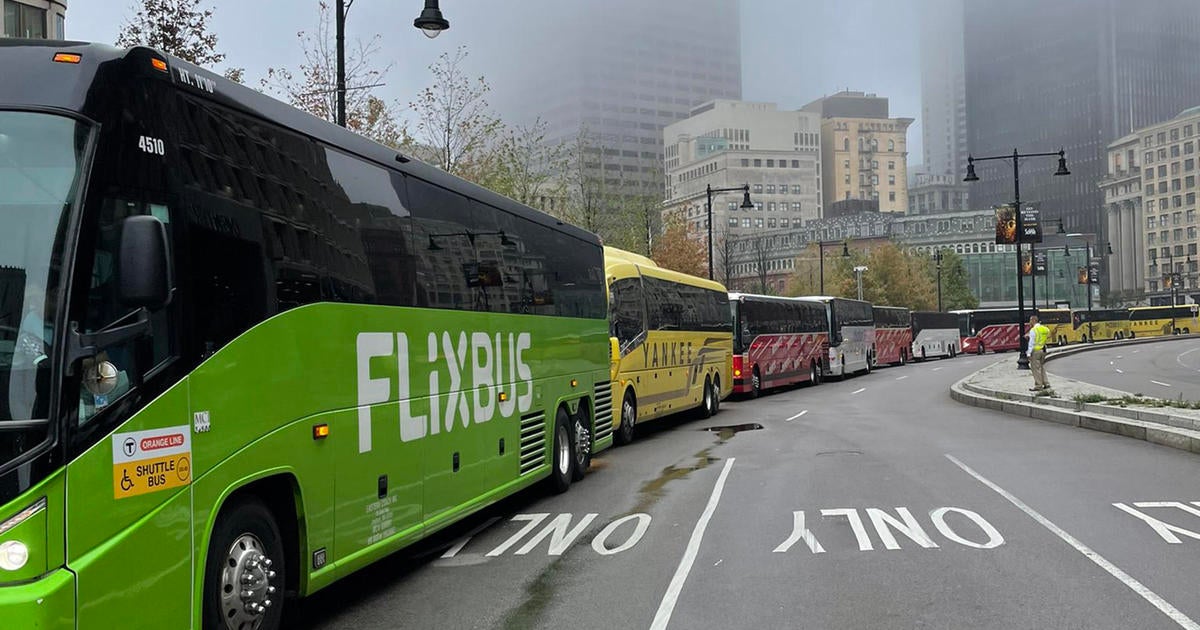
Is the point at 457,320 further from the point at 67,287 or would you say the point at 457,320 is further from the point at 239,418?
the point at 67,287

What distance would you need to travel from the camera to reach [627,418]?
795 inches

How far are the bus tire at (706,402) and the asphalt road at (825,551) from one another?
10.1m

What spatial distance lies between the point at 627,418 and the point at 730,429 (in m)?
3.38

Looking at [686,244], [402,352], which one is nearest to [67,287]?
[402,352]

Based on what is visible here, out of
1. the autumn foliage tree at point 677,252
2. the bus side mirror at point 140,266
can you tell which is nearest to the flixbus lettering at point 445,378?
the bus side mirror at point 140,266

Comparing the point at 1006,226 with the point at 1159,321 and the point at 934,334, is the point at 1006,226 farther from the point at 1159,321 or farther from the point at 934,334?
the point at 1159,321

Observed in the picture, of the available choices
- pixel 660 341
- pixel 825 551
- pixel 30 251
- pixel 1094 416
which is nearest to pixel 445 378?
pixel 825 551

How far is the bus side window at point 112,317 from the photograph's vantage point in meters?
4.69

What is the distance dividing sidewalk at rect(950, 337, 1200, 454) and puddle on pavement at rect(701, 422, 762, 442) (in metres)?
6.44

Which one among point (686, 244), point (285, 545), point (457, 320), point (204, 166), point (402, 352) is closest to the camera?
point (204, 166)

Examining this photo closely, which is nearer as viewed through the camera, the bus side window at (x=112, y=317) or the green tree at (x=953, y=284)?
the bus side window at (x=112, y=317)

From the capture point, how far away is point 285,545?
6.67 metres

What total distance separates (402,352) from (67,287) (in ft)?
12.5

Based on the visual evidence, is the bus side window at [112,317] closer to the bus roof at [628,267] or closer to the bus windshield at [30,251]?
the bus windshield at [30,251]
